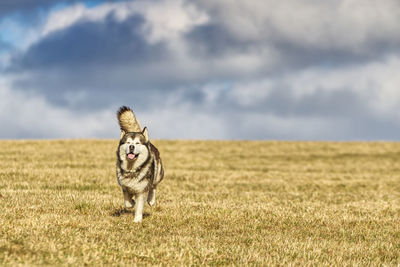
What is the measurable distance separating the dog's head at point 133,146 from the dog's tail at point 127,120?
903mm

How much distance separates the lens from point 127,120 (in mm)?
11805

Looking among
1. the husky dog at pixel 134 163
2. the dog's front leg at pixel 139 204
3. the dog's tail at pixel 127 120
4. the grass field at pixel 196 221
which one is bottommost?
the grass field at pixel 196 221

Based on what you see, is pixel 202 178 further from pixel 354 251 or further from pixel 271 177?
pixel 354 251

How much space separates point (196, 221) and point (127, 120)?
2.97 meters

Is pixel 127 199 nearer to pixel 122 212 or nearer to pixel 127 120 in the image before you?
pixel 122 212

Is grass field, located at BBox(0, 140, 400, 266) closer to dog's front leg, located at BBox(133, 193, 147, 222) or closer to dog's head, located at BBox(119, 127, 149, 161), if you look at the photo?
dog's front leg, located at BBox(133, 193, 147, 222)

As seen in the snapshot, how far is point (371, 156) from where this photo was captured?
43.9 metres

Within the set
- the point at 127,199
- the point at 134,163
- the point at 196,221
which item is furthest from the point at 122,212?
the point at 134,163

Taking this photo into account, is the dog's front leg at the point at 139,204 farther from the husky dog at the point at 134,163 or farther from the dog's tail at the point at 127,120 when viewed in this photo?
the dog's tail at the point at 127,120

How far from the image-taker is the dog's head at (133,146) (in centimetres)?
1065

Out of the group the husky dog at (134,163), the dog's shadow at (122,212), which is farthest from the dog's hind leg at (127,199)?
the dog's shadow at (122,212)

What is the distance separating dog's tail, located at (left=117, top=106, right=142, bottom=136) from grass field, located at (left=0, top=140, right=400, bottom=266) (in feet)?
6.97

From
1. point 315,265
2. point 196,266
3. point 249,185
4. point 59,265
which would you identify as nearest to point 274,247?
point 315,265

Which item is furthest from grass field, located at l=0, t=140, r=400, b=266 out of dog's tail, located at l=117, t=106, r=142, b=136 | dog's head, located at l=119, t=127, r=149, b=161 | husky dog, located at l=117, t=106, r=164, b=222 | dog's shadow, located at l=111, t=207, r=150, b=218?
dog's tail, located at l=117, t=106, r=142, b=136
